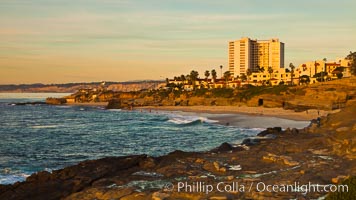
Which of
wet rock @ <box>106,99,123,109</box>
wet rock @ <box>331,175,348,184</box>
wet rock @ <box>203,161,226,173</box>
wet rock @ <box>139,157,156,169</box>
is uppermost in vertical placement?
wet rock @ <box>331,175,348,184</box>

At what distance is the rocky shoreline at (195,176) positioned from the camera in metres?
16.2

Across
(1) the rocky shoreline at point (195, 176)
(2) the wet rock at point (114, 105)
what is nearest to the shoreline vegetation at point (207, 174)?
(1) the rocky shoreline at point (195, 176)

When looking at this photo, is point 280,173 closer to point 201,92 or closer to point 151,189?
point 151,189

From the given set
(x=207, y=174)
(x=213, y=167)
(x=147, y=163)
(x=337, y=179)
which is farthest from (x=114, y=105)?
(x=337, y=179)

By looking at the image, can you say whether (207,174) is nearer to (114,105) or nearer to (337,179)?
(337,179)

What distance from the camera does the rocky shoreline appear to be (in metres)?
16.2

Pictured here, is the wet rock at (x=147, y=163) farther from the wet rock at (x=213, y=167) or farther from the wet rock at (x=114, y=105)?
the wet rock at (x=114, y=105)

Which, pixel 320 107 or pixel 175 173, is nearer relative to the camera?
pixel 175 173

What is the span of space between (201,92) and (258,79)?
5205 centimetres

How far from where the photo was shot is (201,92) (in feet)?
412

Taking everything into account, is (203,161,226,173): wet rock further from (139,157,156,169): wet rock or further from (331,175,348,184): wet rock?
(331,175,348,184): wet rock

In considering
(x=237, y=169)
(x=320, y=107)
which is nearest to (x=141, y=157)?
(x=237, y=169)

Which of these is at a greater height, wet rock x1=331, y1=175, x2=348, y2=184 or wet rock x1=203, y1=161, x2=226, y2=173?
wet rock x1=331, y1=175, x2=348, y2=184

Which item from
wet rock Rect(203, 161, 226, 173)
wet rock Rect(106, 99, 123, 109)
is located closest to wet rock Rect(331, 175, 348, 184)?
wet rock Rect(203, 161, 226, 173)
